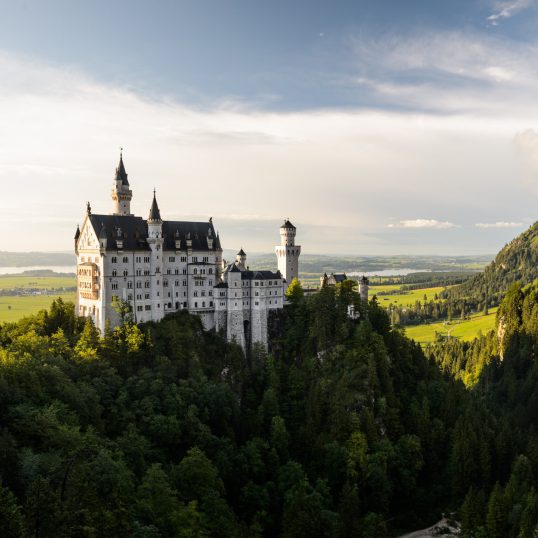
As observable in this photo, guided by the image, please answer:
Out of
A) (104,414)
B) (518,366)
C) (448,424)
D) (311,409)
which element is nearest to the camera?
(104,414)

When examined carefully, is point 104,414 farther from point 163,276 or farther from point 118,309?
point 163,276

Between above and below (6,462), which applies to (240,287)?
above

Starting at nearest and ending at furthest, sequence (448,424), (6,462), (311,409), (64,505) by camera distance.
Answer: (64,505), (6,462), (311,409), (448,424)

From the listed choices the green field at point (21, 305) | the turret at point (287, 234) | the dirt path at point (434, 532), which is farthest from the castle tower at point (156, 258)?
the green field at point (21, 305)

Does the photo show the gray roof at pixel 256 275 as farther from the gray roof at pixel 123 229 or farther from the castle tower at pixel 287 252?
the gray roof at pixel 123 229

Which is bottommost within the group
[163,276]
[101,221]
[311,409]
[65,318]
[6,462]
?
[311,409]

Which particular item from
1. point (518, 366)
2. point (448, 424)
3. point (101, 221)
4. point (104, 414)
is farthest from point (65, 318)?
point (518, 366)
